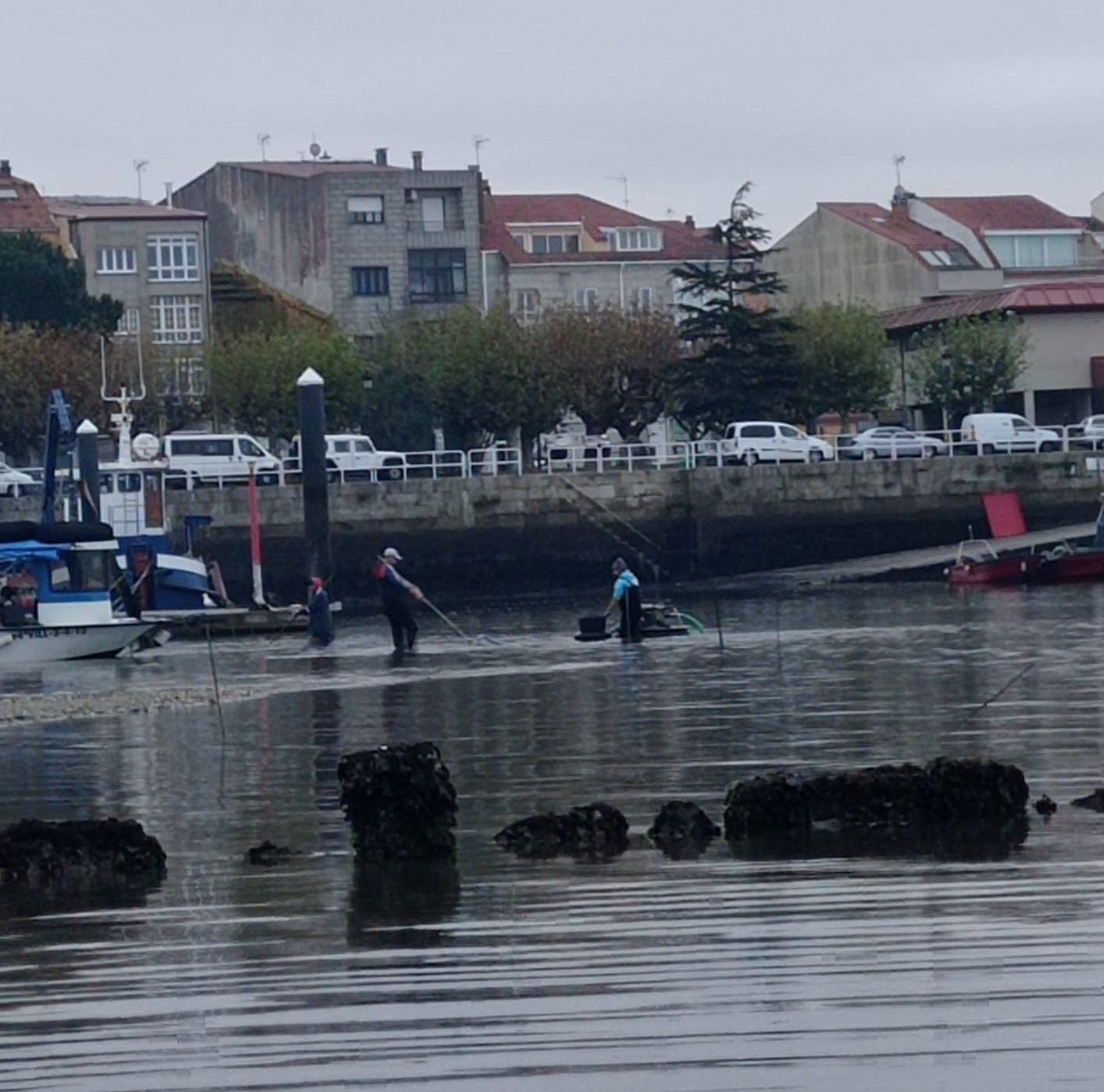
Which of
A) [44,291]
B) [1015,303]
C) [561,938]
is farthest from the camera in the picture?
[44,291]

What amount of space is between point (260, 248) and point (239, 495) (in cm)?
3364

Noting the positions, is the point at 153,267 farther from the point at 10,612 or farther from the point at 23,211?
the point at 10,612

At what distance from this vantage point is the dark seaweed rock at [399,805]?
41.4 feet

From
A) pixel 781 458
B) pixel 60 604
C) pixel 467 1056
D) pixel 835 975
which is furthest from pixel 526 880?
pixel 781 458

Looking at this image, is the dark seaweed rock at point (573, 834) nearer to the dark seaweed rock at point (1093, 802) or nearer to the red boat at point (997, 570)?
the dark seaweed rock at point (1093, 802)

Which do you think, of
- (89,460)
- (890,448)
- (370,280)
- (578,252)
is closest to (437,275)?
(370,280)

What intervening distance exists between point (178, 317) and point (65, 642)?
155ft

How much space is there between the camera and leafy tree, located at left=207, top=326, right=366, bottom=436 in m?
68.1

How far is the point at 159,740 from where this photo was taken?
2105 cm

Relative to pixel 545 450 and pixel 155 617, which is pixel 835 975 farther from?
pixel 545 450

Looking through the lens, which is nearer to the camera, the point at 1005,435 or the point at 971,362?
the point at 1005,435

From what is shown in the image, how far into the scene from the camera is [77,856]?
1229cm

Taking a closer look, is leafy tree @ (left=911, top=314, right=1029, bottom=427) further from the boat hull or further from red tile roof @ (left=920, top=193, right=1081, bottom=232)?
the boat hull

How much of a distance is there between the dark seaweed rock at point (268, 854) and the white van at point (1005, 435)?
4625 cm
